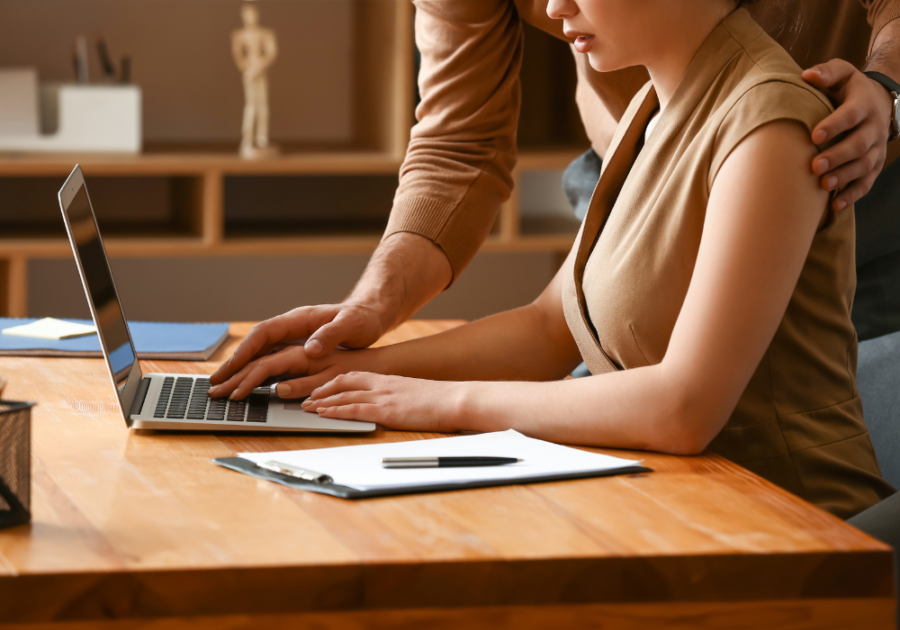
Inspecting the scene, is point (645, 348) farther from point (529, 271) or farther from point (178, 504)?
point (529, 271)

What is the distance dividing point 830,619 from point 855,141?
1.49ft

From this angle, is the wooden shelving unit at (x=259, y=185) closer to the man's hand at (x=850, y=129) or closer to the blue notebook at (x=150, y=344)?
the blue notebook at (x=150, y=344)

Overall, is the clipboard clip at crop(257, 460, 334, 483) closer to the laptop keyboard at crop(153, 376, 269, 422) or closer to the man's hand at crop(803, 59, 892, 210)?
the laptop keyboard at crop(153, 376, 269, 422)

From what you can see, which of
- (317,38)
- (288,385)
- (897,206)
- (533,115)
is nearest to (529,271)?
(533,115)

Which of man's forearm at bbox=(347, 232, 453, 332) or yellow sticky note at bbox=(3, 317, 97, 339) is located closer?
man's forearm at bbox=(347, 232, 453, 332)

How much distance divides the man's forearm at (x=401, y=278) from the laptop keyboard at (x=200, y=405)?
25 centimetres

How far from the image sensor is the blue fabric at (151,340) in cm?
133

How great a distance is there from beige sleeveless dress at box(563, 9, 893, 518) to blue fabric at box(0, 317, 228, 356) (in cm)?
59

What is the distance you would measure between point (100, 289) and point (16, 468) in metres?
0.36

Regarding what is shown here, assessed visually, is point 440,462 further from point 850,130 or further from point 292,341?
point 850,130

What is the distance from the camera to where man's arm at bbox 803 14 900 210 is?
35.3 inches

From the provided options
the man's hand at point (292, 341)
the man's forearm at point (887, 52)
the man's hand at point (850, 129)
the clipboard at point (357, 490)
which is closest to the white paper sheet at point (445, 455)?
the clipboard at point (357, 490)

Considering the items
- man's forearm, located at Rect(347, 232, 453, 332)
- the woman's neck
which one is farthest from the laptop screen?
the woman's neck

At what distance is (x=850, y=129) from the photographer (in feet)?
3.14
